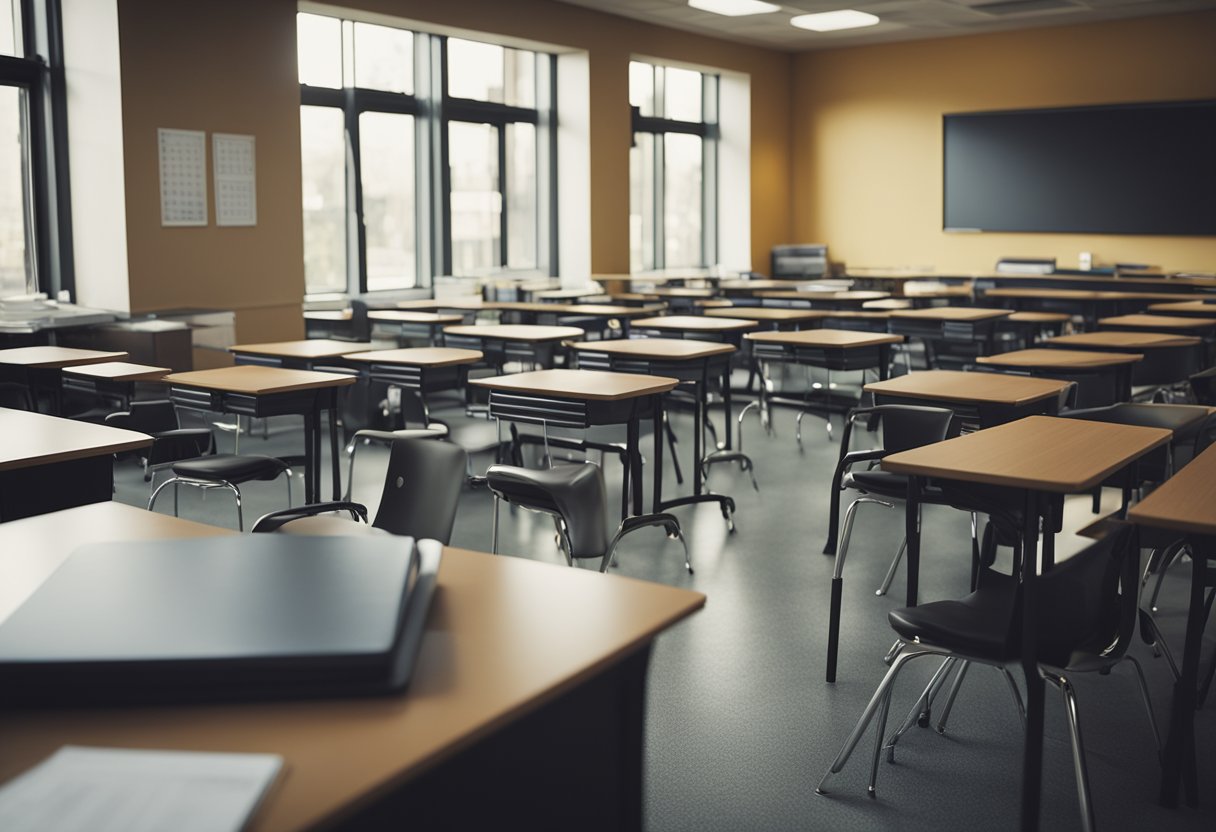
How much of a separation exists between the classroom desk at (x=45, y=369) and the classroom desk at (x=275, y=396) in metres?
0.82

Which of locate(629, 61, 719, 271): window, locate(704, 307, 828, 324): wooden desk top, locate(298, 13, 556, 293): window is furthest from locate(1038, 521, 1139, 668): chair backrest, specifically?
locate(629, 61, 719, 271): window

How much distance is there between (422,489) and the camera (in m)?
2.93

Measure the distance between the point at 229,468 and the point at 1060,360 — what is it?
3631 millimetres

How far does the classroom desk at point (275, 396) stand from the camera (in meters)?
4.86

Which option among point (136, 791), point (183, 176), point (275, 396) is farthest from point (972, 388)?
point (183, 176)

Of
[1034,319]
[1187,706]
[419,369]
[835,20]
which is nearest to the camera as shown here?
[1187,706]

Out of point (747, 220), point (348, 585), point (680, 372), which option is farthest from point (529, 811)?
point (747, 220)

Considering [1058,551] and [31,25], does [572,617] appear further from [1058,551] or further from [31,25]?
[31,25]

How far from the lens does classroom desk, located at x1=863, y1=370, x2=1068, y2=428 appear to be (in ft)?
14.2

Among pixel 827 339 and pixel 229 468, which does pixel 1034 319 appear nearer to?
pixel 827 339

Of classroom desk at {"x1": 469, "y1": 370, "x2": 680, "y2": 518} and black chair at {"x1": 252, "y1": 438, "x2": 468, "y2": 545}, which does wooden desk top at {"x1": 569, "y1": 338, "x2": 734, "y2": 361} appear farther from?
black chair at {"x1": 252, "y1": 438, "x2": 468, "y2": 545}

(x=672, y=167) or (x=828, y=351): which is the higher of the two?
(x=672, y=167)

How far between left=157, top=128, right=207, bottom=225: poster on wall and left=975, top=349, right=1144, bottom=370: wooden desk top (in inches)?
216

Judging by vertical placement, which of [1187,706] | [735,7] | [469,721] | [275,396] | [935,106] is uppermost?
[735,7]
